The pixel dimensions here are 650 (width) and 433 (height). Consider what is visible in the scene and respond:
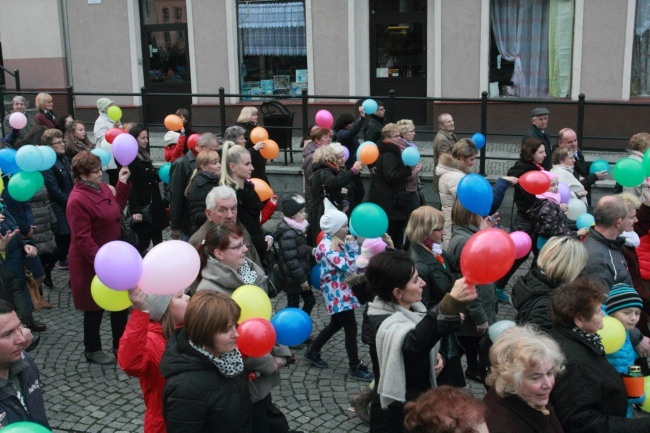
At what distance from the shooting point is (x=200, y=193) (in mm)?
6309

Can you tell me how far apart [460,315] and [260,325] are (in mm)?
989

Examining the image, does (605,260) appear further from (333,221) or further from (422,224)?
(333,221)

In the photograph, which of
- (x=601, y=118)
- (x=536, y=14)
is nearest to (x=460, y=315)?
(x=601, y=118)

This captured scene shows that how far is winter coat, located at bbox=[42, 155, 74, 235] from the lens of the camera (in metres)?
7.45

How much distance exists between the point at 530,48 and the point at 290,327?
10.9m

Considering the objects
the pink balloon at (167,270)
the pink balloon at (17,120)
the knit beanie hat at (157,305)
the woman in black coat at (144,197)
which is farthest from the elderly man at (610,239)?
the pink balloon at (17,120)

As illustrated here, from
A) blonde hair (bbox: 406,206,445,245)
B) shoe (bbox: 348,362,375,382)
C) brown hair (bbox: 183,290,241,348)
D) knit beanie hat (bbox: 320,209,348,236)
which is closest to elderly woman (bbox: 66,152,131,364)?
knit beanie hat (bbox: 320,209,348,236)

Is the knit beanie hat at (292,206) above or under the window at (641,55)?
under

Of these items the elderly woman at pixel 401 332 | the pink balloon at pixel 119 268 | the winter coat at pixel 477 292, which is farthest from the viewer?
the winter coat at pixel 477 292

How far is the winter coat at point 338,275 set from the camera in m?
5.66

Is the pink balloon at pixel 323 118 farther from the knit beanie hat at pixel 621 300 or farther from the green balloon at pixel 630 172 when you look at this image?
the knit beanie hat at pixel 621 300

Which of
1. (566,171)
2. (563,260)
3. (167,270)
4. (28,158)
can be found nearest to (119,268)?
(167,270)

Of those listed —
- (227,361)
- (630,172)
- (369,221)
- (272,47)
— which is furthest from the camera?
(272,47)

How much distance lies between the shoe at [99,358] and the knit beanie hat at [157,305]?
99.2 inches
